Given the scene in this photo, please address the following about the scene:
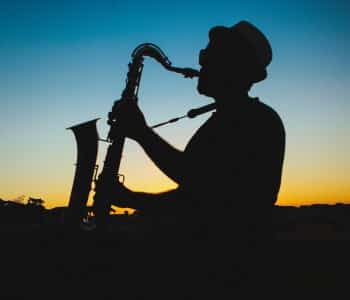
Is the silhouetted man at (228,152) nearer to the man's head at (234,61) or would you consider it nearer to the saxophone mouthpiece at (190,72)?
the man's head at (234,61)

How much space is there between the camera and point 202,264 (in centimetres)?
191

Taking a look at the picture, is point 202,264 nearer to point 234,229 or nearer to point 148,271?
point 234,229

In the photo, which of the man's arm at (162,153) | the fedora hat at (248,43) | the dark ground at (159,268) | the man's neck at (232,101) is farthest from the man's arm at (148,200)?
the fedora hat at (248,43)

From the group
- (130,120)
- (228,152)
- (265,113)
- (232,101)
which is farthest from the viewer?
(130,120)

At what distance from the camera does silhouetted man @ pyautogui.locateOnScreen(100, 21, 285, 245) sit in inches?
77.5

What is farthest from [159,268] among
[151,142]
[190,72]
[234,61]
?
[190,72]

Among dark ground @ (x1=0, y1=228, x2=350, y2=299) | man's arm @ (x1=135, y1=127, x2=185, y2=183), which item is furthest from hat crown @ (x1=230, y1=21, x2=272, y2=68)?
dark ground @ (x1=0, y1=228, x2=350, y2=299)

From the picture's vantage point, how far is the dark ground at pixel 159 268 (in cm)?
189

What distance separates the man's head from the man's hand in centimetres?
56

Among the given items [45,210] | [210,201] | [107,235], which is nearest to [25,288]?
[107,235]

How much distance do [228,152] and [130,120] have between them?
3.44 feet

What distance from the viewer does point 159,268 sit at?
2.42 m

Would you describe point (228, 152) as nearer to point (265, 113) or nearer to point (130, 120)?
point (265, 113)

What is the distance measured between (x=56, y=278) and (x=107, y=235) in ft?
2.35
